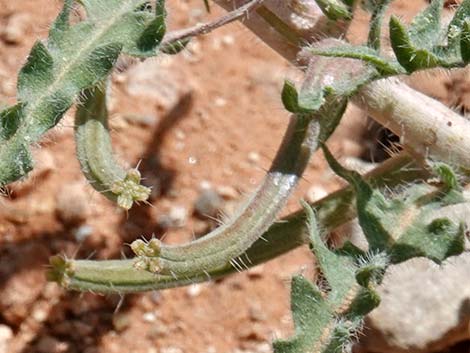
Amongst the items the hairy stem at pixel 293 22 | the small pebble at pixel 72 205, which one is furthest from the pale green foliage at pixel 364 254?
the small pebble at pixel 72 205

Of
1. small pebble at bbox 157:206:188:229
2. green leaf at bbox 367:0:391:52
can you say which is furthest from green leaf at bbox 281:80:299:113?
small pebble at bbox 157:206:188:229

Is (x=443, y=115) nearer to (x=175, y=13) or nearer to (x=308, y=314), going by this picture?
(x=308, y=314)

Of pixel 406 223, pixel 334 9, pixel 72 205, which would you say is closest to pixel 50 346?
pixel 72 205

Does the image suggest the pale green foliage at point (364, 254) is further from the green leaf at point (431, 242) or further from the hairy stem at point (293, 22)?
the hairy stem at point (293, 22)

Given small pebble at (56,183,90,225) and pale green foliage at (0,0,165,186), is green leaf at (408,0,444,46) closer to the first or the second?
pale green foliage at (0,0,165,186)

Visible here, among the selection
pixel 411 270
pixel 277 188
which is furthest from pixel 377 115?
pixel 411 270
